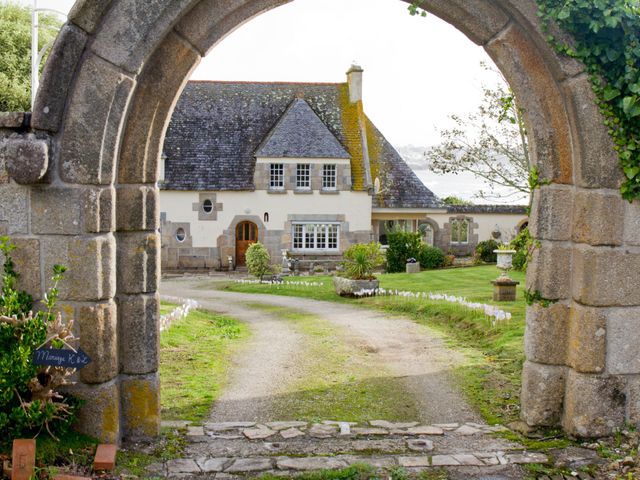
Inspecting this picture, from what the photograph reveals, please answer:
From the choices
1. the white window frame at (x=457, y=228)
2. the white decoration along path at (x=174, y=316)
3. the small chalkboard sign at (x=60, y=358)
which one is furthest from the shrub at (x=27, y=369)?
the white window frame at (x=457, y=228)

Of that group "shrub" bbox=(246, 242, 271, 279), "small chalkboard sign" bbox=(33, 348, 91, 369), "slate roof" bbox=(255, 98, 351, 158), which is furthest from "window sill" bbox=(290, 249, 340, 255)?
"small chalkboard sign" bbox=(33, 348, 91, 369)

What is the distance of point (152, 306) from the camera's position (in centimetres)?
575

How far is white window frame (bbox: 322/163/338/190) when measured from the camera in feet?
91.0

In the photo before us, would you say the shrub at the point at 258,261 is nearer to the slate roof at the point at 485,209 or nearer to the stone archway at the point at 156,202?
the slate roof at the point at 485,209

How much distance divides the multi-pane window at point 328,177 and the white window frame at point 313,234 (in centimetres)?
150

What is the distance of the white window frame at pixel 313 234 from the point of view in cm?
2802

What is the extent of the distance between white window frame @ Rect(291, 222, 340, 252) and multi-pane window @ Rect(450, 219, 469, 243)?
5662mm

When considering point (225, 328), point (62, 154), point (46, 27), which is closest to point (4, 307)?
point (62, 154)

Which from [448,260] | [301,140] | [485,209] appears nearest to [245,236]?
[301,140]

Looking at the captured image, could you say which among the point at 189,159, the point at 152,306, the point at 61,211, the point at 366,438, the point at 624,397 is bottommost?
the point at 366,438

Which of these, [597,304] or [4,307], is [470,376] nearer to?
[597,304]

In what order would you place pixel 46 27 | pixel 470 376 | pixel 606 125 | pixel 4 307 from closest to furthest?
pixel 4 307, pixel 606 125, pixel 470 376, pixel 46 27

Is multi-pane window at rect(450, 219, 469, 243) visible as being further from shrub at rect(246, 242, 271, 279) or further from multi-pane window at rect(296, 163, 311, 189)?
shrub at rect(246, 242, 271, 279)

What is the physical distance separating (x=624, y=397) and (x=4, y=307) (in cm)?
506
